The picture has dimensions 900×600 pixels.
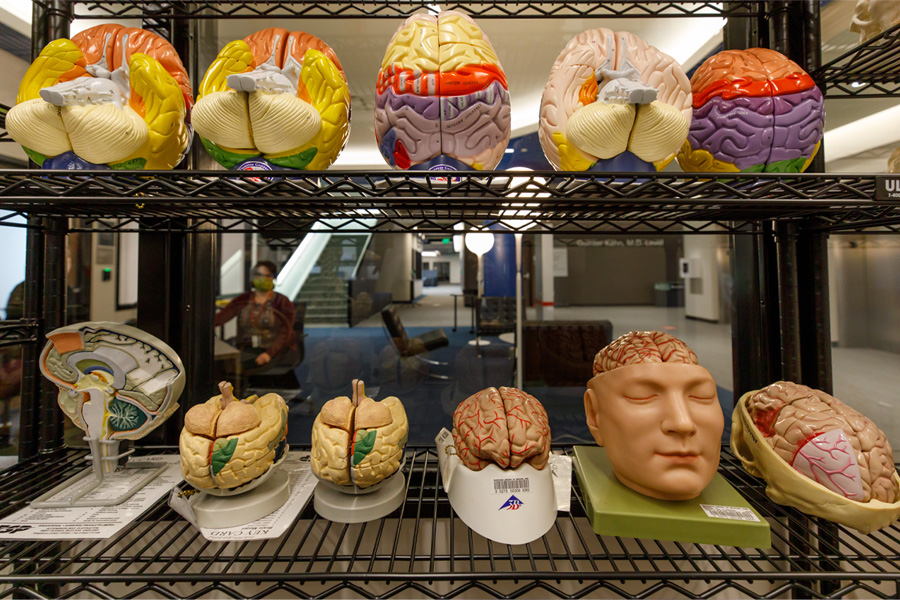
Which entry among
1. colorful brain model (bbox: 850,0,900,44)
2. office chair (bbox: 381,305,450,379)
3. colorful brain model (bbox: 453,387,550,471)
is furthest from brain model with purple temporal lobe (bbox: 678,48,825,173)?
office chair (bbox: 381,305,450,379)

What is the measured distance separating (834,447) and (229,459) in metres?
0.97

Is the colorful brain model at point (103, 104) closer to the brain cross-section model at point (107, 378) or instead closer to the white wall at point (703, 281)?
the brain cross-section model at point (107, 378)

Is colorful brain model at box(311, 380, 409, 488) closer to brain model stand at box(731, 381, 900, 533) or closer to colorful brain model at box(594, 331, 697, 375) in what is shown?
colorful brain model at box(594, 331, 697, 375)

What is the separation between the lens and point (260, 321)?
1767 millimetres

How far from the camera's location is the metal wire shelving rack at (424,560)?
573 millimetres

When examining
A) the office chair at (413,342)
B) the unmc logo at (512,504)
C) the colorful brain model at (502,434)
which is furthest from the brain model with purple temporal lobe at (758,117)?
the office chair at (413,342)

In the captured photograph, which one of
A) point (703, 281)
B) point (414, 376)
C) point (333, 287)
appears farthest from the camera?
point (333, 287)

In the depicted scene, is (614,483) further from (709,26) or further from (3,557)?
(709,26)

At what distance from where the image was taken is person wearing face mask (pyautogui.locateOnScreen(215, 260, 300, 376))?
1.75 metres

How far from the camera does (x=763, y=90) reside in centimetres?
67

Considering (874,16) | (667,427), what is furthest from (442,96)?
(874,16)

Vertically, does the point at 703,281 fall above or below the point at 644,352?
above

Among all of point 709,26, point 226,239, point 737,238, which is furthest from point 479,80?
point 226,239

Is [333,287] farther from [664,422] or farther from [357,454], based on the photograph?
[664,422]
